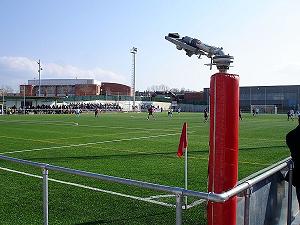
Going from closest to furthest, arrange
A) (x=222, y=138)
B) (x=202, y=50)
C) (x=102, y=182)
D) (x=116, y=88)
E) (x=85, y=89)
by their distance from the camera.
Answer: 1. (x=222, y=138)
2. (x=202, y=50)
3. (x=102, y=182)
4. (x=85, y=89)
5. (x=116, y=88)

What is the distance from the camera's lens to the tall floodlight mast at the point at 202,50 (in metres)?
4.41

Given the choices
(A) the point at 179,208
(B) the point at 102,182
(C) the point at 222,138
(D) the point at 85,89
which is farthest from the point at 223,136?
(D) the point at 85,89

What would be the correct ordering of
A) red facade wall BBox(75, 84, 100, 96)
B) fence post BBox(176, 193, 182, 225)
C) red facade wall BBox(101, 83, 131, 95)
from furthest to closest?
1. red facade wall BBox(101, 83, 131, 95)
2. red facade wall BBox(75, 84, 100, 96)
3. fence post BBox(176, 193, 182, 225)

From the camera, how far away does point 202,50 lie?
4719mm

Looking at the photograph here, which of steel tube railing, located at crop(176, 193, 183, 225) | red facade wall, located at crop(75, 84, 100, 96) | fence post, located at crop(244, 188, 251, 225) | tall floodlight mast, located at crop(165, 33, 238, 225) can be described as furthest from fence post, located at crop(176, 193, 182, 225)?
red facade wall, located at crop(75, 84, 100, 96)

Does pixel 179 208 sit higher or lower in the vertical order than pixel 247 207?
higher

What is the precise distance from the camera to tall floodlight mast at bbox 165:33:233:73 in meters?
4.41

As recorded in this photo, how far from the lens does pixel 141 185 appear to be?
3799 millimetres

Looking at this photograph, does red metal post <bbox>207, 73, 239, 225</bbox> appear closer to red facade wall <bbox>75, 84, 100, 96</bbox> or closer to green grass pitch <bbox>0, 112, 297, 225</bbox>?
green grass pitch <bbox>0, 112, 297, 225</bbox>

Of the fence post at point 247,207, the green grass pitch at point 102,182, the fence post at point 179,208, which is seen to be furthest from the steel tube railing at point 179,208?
the green grass pitch at point 102,182

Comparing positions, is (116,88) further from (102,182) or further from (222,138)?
(222,138)

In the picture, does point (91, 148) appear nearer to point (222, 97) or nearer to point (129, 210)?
point (129, 210)

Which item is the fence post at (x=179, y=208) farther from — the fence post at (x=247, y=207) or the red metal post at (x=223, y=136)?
the fence post at (x=247, y=207)

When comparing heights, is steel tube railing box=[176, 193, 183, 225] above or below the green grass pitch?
above
